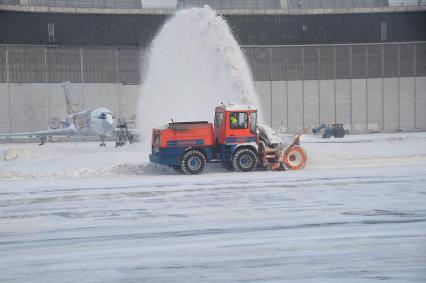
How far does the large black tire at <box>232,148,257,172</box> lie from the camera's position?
22.7 meters

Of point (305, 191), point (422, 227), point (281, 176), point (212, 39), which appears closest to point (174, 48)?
point (212, 39)

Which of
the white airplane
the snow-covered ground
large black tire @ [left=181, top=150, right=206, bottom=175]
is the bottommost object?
the snow-covered ground

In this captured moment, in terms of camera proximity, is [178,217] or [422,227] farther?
[178,217]

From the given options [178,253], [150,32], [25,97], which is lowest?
[178,253]

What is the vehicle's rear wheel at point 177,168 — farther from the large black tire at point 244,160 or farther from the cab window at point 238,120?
the cab window at point 238,120

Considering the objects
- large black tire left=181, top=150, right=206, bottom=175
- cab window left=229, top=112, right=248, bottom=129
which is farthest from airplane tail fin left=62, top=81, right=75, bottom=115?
cab window left=229, top=112, right=248, bottom=129

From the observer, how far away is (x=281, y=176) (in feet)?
70.0

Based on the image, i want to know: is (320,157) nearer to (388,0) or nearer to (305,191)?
(305,191)

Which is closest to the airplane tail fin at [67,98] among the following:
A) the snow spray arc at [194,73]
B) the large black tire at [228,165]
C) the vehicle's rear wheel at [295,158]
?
the snow spray arc at [194,73]

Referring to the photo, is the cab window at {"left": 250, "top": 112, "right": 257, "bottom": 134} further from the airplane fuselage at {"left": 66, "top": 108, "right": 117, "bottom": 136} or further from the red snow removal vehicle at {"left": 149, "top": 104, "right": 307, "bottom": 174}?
the airplane fuselage at {"left": 66, "top": 108, "right": 117, "bottom": 136}

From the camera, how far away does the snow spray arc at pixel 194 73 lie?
98.1ft

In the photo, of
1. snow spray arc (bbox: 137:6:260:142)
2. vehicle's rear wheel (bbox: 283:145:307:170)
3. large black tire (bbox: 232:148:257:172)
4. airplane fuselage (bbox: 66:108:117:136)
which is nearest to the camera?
large black tire (bbox: 232:148:257:172)

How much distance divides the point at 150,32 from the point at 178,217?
48.2 meters

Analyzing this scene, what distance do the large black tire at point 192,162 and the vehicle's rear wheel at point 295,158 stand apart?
11.3 ft
